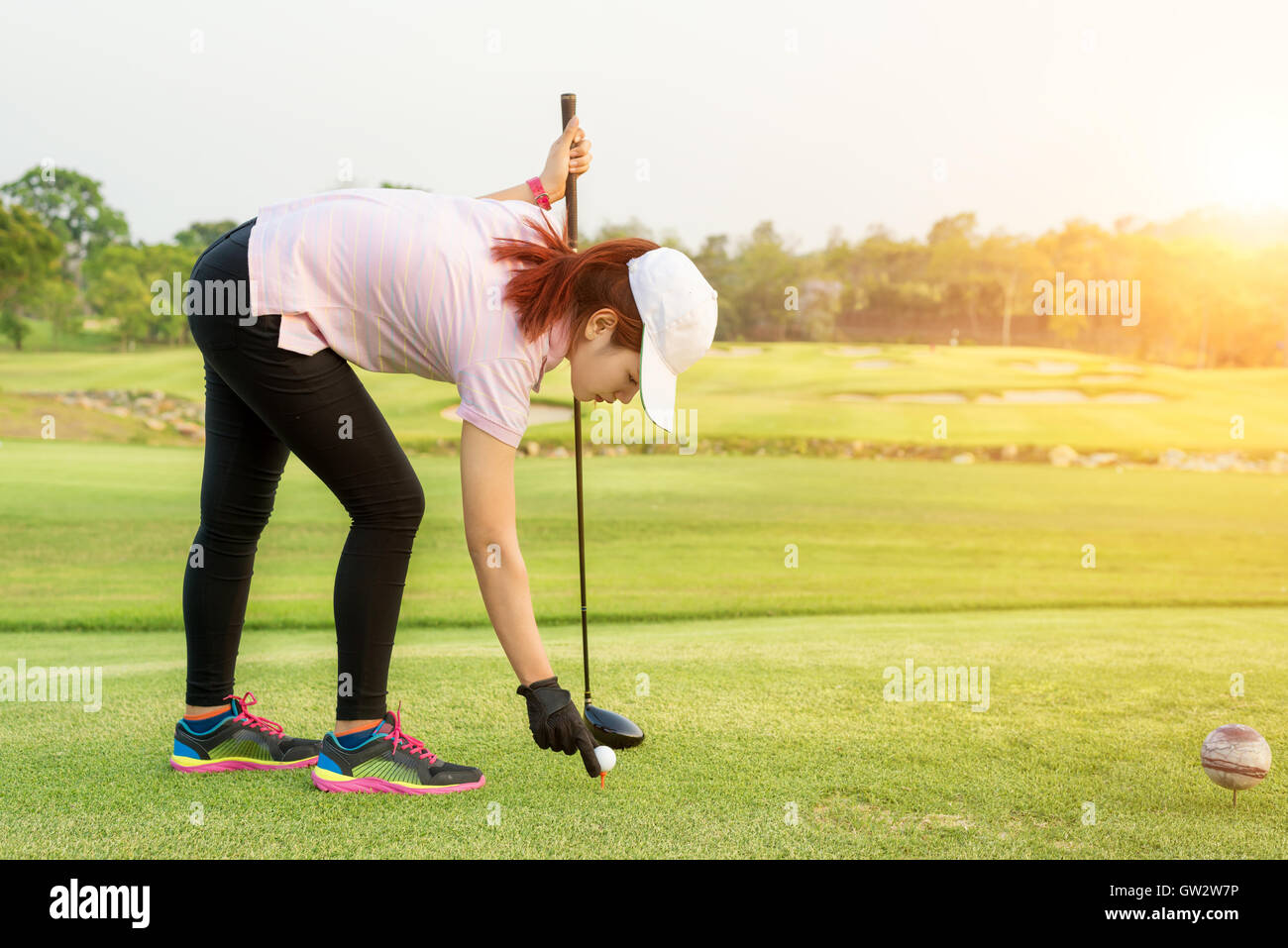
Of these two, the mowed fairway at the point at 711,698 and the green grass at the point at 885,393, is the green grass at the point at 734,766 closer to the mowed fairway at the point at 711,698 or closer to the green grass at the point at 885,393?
the mowed fairway at the point at 711,698

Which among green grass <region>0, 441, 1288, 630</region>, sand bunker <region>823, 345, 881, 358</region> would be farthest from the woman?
sand bunker <region>823, 345, 881, 358</region>

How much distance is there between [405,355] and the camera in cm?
214

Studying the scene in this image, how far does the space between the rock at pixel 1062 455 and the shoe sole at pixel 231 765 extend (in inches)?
524

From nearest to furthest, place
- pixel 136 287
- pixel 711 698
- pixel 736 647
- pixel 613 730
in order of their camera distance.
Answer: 1. pixel 613 730
2. pixel 711 698
3. pixel 736 647
4. pixel 136 287

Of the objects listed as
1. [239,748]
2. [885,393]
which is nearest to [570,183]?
[239,748]

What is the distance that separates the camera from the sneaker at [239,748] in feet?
7.95

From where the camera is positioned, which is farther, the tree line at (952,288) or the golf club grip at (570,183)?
the tree line at (952,288)

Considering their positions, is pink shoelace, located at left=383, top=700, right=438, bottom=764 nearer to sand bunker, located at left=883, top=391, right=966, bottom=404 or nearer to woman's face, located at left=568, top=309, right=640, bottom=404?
woman's face, located at left=568, top=309, right=640, bottom=404

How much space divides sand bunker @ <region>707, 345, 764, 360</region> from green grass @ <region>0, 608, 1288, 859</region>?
1363cm

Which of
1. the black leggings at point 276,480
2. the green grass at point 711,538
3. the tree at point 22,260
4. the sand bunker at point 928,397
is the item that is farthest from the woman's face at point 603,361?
the tree at point 22,260

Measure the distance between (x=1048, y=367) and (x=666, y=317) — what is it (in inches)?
686

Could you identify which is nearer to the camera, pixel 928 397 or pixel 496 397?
Result: pixel 496 397

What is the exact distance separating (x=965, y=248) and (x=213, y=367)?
19.6 meters

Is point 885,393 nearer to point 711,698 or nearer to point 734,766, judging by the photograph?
point 711,698
